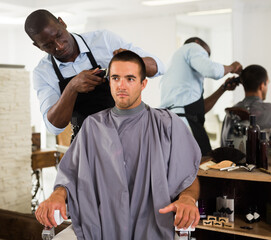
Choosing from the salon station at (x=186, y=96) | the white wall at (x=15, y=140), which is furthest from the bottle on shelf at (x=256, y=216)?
the white wall at (x=15, y=140)

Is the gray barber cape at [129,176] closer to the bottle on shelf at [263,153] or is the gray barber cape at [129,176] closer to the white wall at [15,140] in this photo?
the bottle on shelf at [263,153]

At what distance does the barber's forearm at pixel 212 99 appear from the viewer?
9.56 ft

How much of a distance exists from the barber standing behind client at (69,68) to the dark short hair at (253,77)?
0.88 metres

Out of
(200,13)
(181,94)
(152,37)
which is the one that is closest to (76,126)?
(181,94)

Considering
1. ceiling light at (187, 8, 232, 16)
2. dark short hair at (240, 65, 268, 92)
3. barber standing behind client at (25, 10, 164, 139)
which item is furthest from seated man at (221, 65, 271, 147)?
barber standing behind client at (25, 10, 164, 139)

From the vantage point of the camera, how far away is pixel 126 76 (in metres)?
1.65

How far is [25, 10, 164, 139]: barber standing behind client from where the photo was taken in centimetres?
191

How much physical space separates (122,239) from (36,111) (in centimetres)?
464

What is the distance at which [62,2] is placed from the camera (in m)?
4.72

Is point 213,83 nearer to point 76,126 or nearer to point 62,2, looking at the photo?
point 76,126

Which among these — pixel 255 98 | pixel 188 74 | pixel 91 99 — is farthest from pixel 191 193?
pixel 188 74

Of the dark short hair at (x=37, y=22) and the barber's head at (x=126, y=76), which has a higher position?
the dark short hair at (x=37, y=22)

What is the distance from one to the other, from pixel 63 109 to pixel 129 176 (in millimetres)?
529

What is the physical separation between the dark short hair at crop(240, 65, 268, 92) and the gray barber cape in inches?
44.4
